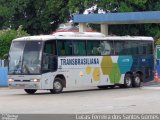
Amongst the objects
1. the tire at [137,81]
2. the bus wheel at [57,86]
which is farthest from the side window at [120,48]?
the bus wheel at [57,86]

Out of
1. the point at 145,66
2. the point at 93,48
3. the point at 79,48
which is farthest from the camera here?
the point at 145,66

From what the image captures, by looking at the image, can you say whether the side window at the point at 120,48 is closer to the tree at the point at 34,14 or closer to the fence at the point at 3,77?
the fence at the point at 3,77

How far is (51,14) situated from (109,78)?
101 ft

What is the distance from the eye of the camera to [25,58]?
2700 cm

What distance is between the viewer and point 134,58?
32.7 meters

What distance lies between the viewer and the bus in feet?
87.9

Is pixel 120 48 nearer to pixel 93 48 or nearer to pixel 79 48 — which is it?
pixel 93 48

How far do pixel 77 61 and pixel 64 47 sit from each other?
123 cm

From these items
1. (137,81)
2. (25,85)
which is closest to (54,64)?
(25,85)

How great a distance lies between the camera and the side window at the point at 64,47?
27.7 metres

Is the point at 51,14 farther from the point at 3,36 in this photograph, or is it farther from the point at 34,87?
the point at 34,87

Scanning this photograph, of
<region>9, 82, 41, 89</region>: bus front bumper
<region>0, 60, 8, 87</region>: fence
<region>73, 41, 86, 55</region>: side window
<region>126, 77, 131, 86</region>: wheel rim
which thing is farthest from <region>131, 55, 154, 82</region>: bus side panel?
<region>0, 60, 8, 87</region>: fence

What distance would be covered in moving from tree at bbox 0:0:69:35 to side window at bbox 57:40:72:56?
30485 mm

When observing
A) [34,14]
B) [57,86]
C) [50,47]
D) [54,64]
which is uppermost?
[34,14]
